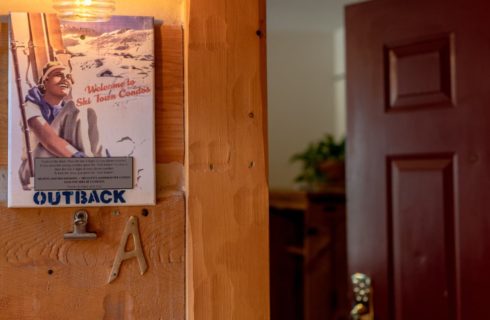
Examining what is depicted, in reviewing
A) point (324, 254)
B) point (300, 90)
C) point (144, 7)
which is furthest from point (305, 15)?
point (144, 7)

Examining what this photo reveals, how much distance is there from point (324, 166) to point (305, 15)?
1050 millimetres

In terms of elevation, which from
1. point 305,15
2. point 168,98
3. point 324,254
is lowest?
point 324,254

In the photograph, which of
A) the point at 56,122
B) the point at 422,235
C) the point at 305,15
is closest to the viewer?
the point at 56,122

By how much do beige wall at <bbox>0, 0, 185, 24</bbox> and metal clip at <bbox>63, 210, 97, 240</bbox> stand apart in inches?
13.9

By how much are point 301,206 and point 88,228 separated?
7.45ft

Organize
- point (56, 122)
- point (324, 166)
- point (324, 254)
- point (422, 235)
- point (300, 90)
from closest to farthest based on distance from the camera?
point (56, 122)
point (422, 235)
point (324, 254)
point (324, 166)
point (300, 90)

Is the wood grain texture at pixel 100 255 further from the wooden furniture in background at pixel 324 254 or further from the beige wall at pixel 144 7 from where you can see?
the wooden furniture in background at pixel 324 254

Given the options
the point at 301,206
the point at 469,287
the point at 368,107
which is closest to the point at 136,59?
the point at 368,107

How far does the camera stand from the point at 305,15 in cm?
382

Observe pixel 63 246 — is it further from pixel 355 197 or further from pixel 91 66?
pixel 355 197

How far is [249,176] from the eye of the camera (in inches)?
41.5

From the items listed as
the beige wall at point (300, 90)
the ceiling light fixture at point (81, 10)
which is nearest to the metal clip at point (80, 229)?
the ceiling light fixture at point (81, 10)

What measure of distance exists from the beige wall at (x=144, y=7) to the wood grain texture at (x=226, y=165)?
0.05 meters

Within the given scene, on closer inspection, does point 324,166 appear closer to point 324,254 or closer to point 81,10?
point 324,254
